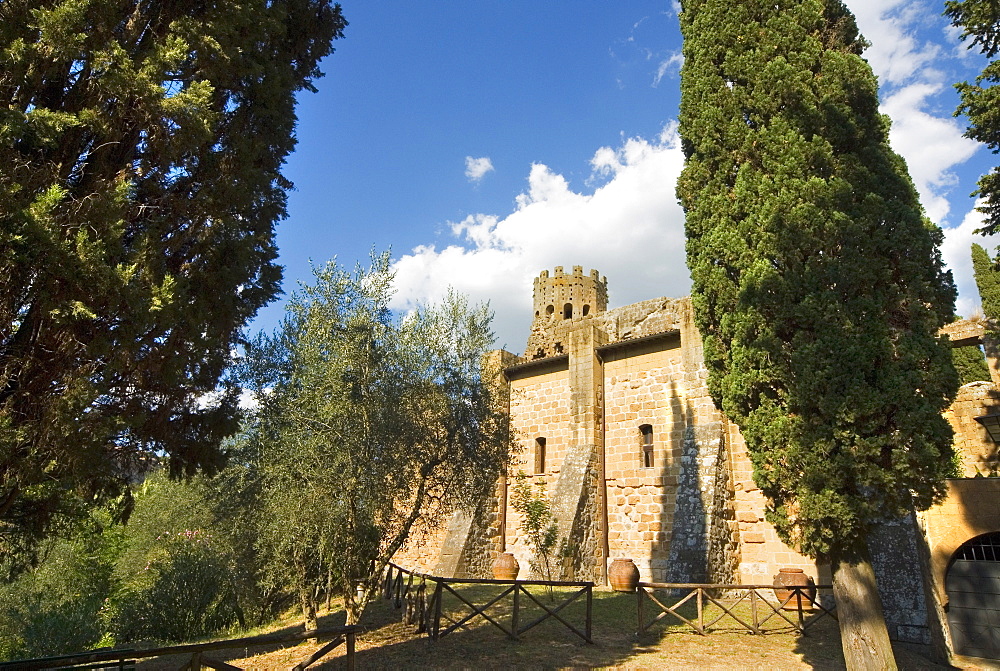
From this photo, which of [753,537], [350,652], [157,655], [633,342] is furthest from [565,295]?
[157,655]

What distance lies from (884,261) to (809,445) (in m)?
2.57

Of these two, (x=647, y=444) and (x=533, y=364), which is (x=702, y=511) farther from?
(x=533, y=364)

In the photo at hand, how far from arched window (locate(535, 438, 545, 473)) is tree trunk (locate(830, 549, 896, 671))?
11104 millimetres

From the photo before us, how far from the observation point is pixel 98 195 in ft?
14.2

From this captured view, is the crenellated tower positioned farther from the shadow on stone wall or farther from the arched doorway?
the arched doorway

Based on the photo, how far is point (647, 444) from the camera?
15.8 m

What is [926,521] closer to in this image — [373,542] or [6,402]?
[373,542]

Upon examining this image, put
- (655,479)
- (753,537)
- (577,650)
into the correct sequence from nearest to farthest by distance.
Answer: (577,650) → (753,537) → (655,479)

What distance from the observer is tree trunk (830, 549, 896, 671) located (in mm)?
6691

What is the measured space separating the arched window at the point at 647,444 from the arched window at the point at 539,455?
3444 millimetres

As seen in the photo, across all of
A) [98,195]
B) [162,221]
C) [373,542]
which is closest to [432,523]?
[373,542]

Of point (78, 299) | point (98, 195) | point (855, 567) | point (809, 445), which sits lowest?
point (855, 567)

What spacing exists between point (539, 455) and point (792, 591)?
8570 millimetres

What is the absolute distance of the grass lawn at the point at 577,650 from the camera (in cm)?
815
